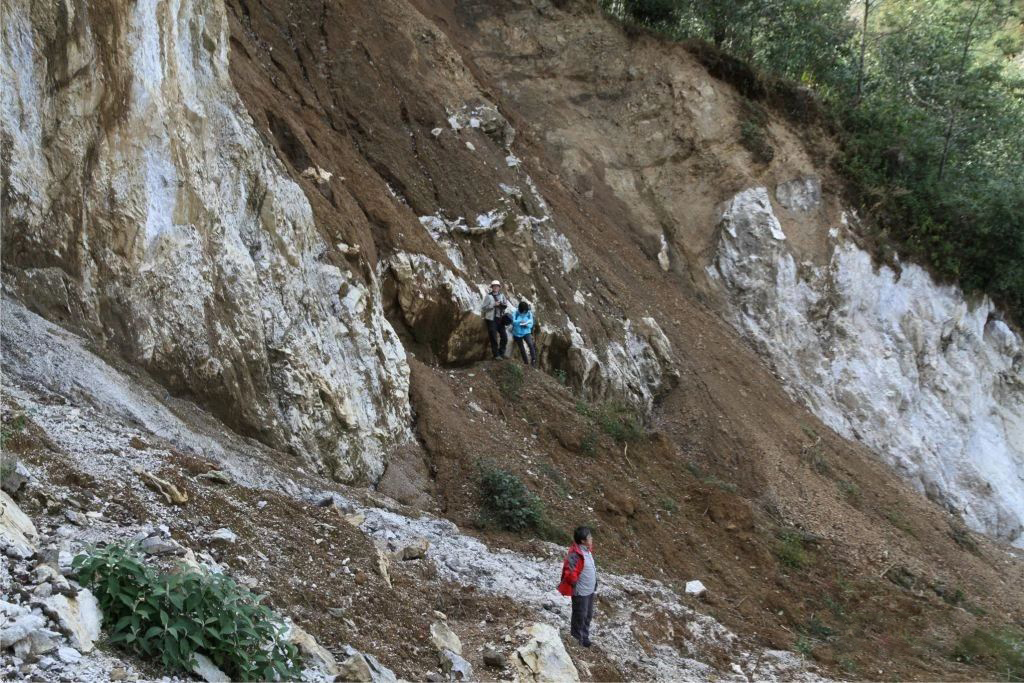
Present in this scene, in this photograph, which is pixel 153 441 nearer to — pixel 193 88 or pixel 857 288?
pixel 193 88

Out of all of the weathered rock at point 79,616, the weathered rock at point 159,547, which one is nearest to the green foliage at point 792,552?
the weathered rock at point 159,547

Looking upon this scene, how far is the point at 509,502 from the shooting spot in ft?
36.9

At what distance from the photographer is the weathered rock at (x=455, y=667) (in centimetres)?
724

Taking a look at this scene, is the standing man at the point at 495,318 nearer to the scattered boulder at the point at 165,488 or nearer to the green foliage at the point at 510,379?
the green foliage at the point at 510,379

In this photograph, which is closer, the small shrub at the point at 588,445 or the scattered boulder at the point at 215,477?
the scattered boulder at the point at 215,477

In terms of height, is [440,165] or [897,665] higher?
[440,165]

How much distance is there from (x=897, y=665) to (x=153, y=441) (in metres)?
8.54

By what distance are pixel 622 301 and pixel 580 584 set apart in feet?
30.6

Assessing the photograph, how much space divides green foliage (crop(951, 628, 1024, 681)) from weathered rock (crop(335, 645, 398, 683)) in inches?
332

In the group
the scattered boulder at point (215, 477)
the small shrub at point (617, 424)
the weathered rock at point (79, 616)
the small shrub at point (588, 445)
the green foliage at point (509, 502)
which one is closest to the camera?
the weathered rock at point (79, 616)

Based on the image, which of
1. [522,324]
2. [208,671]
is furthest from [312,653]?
[522,324]

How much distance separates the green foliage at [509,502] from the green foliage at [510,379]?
239cm

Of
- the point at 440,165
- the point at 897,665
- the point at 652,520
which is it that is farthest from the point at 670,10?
the point at 897,665

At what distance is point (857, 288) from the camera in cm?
2155
